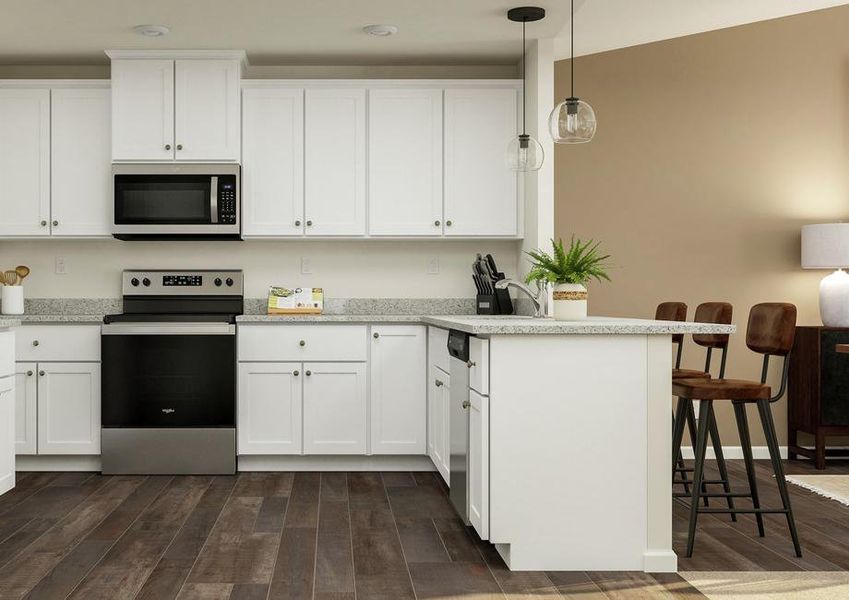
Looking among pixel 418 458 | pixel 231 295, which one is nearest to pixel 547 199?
pixel 418 458

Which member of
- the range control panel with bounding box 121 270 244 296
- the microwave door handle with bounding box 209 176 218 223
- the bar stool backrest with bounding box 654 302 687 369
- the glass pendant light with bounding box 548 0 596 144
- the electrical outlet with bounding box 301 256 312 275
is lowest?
the bar stool backrest with bounding box 654 302 687 369

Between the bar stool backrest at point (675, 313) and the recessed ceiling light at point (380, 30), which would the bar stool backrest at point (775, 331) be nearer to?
the bar stool backrest at point (675, 313)

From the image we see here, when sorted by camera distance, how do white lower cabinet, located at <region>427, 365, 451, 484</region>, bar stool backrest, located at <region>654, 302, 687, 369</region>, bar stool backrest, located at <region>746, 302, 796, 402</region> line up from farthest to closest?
bar stool backrest, located at <region>654, 302, 687, 369</region> → white lower cabinet, located at <region>427, 365, 451, 484</region> → bar stool backrest, located at <region>746, 302, 796, 402</region>

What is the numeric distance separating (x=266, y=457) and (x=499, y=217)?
1869 mm

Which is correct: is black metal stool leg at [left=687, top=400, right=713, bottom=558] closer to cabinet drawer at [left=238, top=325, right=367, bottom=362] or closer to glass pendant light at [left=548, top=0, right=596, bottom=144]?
glass pendant light at [left=548, top=0, right=596, bottom=144]

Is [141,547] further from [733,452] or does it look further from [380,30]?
[733,452]

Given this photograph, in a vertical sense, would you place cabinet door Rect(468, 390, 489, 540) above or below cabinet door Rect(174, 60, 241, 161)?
below

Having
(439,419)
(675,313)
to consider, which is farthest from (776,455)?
(439,419)

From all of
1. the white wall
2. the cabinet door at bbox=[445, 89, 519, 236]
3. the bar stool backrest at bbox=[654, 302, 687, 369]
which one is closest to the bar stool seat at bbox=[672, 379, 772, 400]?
the bar stool backrest at bbox=[654, 302, 687, 369]

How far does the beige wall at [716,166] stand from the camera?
5.19 m

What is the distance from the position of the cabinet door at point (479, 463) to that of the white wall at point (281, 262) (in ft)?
6.78

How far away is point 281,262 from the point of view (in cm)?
515

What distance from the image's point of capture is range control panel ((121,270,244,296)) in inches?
199

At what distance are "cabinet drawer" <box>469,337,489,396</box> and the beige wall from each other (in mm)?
2183
